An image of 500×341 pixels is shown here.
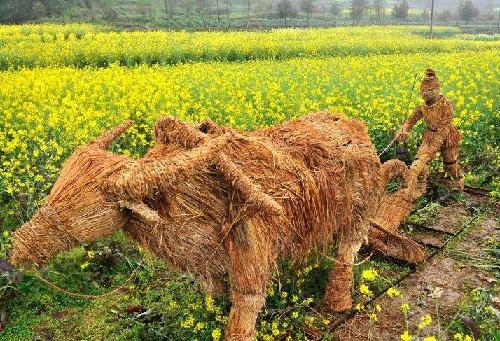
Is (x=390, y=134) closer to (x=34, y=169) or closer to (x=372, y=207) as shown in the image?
(x=372, y=207)

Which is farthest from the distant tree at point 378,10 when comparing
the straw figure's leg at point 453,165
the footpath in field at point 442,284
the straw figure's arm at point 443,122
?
the footpath in field at point 442,284

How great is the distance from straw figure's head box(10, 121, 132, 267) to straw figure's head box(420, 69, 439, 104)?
4.52 meters

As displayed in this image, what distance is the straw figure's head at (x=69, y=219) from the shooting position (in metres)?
2.51

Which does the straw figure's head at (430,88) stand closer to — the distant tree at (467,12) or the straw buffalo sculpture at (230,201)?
the straw buffalo sculpture at (230,201)

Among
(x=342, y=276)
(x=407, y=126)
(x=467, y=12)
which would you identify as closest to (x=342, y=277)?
(x=342, y=276)

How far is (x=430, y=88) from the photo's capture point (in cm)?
611

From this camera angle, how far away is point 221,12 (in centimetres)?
7125

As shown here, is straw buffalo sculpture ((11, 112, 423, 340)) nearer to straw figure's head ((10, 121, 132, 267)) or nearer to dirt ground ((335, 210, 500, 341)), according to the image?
straw figure's head ((10, 121, 132, 267))

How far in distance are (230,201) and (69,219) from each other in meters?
0.92

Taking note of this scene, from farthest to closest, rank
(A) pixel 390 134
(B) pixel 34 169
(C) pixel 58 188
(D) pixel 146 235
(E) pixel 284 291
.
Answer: (A) pixel 390 134
(B) pixel 34 169
(E) pixel 284 291
(D) pixel 146 235
(C) pixel 58 188

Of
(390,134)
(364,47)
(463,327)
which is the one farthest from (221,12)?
(463,327)

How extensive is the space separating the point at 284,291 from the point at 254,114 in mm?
5189

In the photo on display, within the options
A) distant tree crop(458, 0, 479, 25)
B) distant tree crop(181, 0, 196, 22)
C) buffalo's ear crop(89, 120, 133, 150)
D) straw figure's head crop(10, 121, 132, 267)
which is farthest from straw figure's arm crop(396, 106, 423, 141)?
distant tree crop(458, 0, 479, 25)

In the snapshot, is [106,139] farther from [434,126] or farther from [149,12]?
[149,12]
